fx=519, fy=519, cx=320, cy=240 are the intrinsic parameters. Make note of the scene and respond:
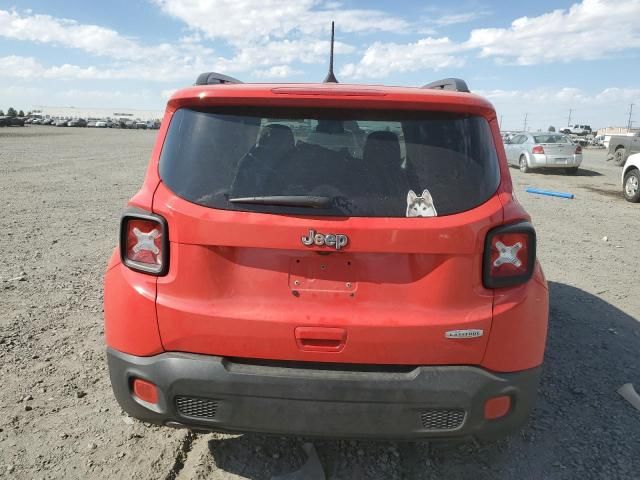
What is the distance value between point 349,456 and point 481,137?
1.82 m

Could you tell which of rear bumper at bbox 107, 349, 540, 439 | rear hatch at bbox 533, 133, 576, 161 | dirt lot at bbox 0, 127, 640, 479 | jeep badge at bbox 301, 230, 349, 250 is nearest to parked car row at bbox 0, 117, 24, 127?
rear hatch at bbox 533, 133, 576, 161

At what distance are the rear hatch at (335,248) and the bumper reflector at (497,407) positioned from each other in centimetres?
20

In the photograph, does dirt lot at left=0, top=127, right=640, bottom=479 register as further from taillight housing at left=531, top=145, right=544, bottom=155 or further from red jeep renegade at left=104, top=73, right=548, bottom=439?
A: taillight housing at left=531, top=145, right=544, bottom=155

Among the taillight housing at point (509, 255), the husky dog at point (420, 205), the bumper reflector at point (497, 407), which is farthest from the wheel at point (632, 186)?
the husky dog at point (420, 205)

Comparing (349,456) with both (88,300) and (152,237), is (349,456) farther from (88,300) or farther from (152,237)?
(88,300)

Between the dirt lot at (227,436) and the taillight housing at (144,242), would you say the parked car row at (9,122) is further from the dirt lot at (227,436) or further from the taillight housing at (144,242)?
the taillight housing at (144,242)

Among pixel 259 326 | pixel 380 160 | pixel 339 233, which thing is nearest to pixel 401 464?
pixel 259 326

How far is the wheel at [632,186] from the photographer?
522 inches

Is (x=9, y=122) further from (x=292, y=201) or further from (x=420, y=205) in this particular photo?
(x=420, y=205)

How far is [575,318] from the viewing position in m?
4.93

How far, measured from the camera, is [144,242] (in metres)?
2.28

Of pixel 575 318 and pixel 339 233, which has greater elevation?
pixel 339 233

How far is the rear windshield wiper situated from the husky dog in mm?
338

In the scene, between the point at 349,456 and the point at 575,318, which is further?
the point at 575,318
